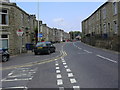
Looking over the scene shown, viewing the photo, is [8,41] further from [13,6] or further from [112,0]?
[112,0]

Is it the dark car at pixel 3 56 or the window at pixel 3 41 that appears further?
the window at pixel 3 41

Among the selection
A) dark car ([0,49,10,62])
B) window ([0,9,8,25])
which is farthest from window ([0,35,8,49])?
dark car ([0,49,10,62])

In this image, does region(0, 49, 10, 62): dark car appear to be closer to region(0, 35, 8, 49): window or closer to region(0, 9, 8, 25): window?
region(0, 35, 8, 49): window

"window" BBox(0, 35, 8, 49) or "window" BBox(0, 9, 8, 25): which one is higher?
"window" BBox(0, 9, 8, 25)

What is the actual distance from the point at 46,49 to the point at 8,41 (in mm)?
4843

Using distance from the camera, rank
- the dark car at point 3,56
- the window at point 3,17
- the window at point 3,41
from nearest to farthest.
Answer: the dark car at point 3,56
the window at point 3,41
the window at point 3,17

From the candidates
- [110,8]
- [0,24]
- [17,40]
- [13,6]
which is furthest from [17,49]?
[110,8]

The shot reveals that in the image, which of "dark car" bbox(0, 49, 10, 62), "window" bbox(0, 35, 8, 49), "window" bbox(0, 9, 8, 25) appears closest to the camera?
"dark car" bbox(0, 49, 10, 62)

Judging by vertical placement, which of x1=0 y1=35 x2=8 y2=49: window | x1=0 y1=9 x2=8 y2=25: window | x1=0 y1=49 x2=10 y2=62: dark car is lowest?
x1=0 y1=49 x2=10 y2=62: dark car

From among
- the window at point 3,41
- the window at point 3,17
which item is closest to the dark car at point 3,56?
the window at point 3,41

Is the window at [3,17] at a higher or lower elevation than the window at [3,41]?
higher

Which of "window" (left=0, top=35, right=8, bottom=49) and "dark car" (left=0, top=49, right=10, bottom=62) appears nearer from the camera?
"dark car" (left=0, top=49, right=10, bottom=62)

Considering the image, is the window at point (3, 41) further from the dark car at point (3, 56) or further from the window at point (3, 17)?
the dark car at point (3, 56)

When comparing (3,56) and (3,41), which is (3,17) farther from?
(3,56)
